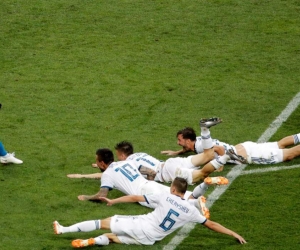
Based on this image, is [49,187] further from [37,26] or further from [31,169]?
[37,26]

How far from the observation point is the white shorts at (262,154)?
1434 cm

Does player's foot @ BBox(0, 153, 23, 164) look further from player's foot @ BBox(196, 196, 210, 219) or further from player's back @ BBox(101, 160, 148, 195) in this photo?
player's foot @ BBox(196, 196, 210, 219)

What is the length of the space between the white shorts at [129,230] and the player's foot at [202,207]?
0.75 m

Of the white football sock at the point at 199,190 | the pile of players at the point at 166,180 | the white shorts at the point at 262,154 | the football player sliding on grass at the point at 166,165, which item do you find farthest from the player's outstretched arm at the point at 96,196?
the white shorts at the point at 262,154

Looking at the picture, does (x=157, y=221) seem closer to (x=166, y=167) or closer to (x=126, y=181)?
(x=126, y=181)

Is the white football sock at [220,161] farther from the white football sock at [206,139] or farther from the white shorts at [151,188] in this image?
the white shorts at [151,188]

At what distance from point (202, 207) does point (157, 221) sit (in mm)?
733

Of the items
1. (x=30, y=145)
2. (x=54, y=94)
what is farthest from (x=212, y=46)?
(x=30, y=145)

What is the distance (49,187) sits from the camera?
13.7 metres

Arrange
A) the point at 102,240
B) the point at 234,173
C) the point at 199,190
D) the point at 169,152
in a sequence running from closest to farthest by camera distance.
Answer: the point at 102,240, the point at 199,190, the point at 234,173, the point at 169,152

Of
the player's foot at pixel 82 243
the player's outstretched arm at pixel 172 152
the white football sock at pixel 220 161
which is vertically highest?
the white football sock at pixel 220 161

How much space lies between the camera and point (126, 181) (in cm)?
1314

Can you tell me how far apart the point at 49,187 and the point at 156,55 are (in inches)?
238

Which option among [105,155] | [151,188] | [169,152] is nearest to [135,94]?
[169,152]
